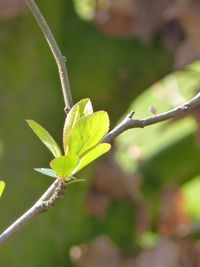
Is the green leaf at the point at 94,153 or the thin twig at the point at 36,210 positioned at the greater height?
the green leaf at the point at 94,153

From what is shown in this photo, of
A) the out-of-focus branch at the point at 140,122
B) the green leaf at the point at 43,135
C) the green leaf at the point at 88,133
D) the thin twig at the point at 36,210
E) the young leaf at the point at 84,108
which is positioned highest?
the young leaf at the point at 84,108

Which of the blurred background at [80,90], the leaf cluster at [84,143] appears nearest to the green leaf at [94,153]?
the leaf cluster at [84,143]

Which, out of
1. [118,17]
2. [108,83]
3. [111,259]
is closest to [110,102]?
[108,83]

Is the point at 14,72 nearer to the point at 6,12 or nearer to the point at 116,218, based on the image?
the point at 6,12

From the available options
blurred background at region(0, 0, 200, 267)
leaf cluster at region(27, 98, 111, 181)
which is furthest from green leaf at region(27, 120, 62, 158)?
blurred background at region(0, 0, 200, 267)

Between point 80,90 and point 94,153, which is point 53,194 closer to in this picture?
point 94,153

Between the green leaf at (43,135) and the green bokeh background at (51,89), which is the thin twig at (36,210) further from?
the green bokeh background at (51,89)

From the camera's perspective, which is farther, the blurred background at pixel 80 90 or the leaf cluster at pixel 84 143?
the blurred background at pixel 80 90

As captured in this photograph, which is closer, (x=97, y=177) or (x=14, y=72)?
(x=14, y=72)
